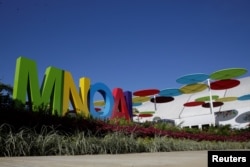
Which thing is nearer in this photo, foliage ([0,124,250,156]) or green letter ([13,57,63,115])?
foliage ([0,124,250,156])

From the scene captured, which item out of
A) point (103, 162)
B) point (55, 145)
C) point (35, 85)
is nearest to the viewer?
point (103, 162)

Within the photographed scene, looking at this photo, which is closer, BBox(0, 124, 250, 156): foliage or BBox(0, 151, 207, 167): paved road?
BBox(0, 151, 207, 167): paved road

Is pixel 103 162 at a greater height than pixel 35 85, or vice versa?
pixel 35 85

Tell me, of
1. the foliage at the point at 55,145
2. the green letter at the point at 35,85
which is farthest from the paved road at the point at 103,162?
the green letter at the point at 35,85

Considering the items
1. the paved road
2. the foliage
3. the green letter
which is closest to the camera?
→ the paved road

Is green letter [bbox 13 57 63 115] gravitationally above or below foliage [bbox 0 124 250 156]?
above

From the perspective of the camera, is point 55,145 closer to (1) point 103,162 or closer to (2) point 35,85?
(1) point 103,162

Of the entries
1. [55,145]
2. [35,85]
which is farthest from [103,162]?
[35,85]

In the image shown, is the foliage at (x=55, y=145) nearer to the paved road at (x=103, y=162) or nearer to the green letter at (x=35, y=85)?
the paved road at (x=103, y=162)

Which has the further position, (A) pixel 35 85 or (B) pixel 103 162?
(A) pixel 35 85

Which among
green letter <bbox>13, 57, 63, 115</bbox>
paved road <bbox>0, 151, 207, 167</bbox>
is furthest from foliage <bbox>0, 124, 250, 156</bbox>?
green letter <bbox>13, 57, 63, 115</bbox>

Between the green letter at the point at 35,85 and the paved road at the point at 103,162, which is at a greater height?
the green letter at the point at 35,85

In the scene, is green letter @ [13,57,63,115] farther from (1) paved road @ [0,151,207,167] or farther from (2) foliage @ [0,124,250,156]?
(1) paved road @ [0,151,207,167]

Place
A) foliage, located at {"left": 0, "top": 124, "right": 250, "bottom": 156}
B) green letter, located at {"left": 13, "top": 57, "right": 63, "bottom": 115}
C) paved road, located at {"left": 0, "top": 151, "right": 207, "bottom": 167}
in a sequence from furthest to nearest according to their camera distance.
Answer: green letter, located at {"left": 13, "top": 57, "right": 63, "bottom": 115}, foliage, located at {"left": 0, "top": 124, "right": 250, "bottom": 156}, paved road, located at {"left": 0, "top": 151, "right": 207, "bottom": 167}
